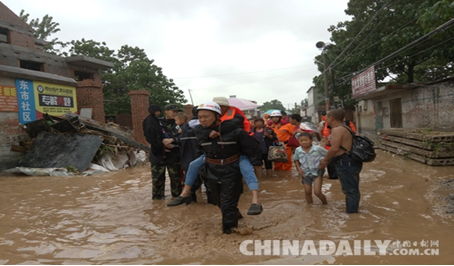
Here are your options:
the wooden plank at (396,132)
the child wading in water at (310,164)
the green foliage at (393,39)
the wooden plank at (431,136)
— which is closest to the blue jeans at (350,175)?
the child wading in water at (310,164)

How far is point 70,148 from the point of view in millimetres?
9742

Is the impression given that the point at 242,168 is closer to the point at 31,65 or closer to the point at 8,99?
the point at 8,99

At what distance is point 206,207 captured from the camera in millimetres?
5184

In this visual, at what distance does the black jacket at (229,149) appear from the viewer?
3.57 meters

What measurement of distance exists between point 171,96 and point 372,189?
1787cm

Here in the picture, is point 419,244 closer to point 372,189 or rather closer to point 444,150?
point 372,189

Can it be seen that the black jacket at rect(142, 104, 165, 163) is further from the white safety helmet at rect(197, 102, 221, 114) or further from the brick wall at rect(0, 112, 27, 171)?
the brick wall at rect(0, 112, 27, 171)

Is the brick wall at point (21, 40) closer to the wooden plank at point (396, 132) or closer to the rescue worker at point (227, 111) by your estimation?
the rescue worker at point (227, 111)

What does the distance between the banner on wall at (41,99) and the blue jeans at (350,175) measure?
1062 cm

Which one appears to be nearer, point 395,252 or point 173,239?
point 395,252

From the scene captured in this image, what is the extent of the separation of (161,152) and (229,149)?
219 cm

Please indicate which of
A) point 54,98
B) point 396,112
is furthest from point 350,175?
point 396,112

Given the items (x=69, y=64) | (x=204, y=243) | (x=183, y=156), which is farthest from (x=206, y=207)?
(x=69, y=64)

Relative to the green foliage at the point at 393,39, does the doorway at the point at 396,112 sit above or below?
below
